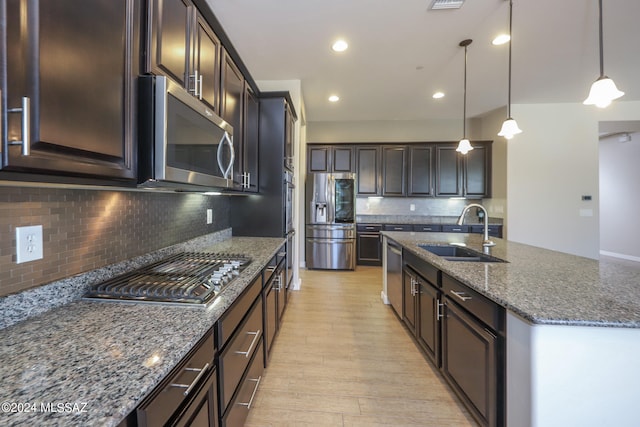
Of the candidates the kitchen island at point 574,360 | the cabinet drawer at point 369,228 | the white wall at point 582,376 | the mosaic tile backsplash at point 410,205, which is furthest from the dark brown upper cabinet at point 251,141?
the mosaic tile backsplash at point 410,205

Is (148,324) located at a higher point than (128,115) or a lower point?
lower

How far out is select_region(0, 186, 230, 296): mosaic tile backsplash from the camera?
87 cm

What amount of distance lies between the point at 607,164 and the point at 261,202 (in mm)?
8170

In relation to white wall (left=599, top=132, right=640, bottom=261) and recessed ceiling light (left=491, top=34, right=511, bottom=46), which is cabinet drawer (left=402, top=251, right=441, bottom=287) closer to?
recessed ceiling light (left=491, top=34, right=511, bottom=46)

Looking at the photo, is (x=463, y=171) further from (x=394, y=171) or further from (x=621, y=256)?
(x=621, y=256)

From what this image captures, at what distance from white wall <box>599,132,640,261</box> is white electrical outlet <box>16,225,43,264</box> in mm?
9087

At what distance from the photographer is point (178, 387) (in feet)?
2.46

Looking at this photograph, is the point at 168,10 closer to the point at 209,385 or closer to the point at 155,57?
the point at 155,57

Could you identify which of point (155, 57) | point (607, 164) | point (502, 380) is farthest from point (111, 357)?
point (607, 164)

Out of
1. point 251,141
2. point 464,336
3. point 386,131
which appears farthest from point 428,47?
point 464,336

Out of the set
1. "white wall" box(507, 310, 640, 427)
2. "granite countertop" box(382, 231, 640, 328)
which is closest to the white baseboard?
"granite countertop" box(382, 231, 640, 328)

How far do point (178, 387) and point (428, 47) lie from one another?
3484 mm

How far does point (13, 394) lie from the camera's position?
535mm

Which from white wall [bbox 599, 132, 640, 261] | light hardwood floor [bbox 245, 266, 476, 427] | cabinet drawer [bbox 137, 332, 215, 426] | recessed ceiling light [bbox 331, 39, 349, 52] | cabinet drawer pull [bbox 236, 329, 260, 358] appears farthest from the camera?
white wall [bbox 599, 132, 640, 261]
